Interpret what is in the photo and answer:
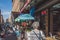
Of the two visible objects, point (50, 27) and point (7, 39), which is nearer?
point (7, 39)

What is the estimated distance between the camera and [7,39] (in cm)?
783

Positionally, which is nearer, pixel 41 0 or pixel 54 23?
pixel 54 23

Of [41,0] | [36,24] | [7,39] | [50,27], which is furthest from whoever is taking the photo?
[41,0]

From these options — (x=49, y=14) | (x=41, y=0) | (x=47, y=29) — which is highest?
(x=41, y=0)

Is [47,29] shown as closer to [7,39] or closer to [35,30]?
[7,39]

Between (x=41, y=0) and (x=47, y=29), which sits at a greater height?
(x=41, y=0)

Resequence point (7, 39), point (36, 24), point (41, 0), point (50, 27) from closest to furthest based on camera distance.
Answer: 1. point (36, 24)
2. point (7, 39)
3. point (50, 27)
4. point (41, 0)

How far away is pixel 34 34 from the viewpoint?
5.64 meters

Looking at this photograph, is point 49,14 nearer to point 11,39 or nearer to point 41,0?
point 41,0

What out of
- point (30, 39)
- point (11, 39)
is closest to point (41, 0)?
point (11, 39)

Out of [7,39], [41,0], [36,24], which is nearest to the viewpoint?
[36,24]

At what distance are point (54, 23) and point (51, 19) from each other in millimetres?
343

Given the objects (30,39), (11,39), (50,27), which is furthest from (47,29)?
(30,39)

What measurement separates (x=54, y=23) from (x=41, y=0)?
339cm
